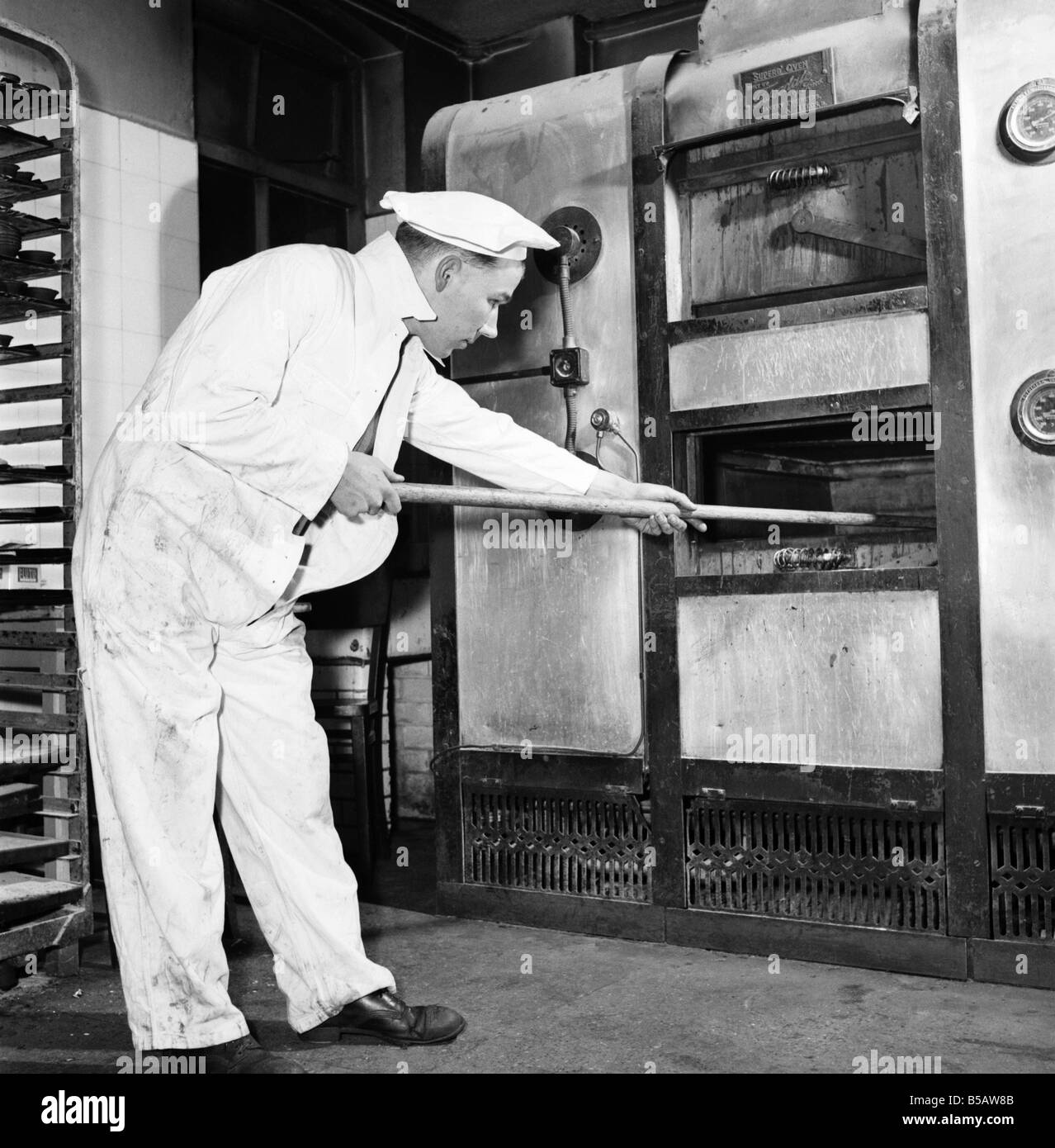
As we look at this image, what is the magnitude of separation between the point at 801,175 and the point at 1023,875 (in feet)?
5.18

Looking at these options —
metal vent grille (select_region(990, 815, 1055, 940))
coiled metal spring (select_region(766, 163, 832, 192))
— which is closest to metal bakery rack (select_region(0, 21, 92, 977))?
coiled metal spring (select_region(766, 163, 832, 192))

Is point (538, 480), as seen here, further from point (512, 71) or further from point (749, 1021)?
point (512, 71)

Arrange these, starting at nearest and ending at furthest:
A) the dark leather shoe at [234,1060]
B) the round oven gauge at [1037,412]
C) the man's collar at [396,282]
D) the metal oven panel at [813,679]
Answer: the dark leather shoe at [234,1060] < the man's collar at [396,282] < the round oven gauge at [1037,412] < the metal oven panel at [813,679]

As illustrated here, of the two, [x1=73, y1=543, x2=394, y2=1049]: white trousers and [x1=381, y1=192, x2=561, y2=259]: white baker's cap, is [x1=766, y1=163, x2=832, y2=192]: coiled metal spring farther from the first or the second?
[x1=73, y1=543, x2=394, y2=1049]: white trousers

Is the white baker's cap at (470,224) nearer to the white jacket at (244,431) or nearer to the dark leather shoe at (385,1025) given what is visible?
the white jacket at (244,431)

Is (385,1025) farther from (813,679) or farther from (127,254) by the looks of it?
(127,254)

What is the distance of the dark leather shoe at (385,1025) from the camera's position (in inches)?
89.0

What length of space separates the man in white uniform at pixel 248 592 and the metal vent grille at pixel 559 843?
2.54 ft

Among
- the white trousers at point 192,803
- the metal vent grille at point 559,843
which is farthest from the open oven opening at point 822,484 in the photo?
the white trousers at point 192,803

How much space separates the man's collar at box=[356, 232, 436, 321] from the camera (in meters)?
2.30

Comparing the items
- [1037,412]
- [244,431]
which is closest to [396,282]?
[244,431]

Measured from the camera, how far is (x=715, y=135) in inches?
111

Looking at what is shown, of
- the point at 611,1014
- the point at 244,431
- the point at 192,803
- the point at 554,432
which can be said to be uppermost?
the point at 554,432

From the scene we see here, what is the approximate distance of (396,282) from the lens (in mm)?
2307
